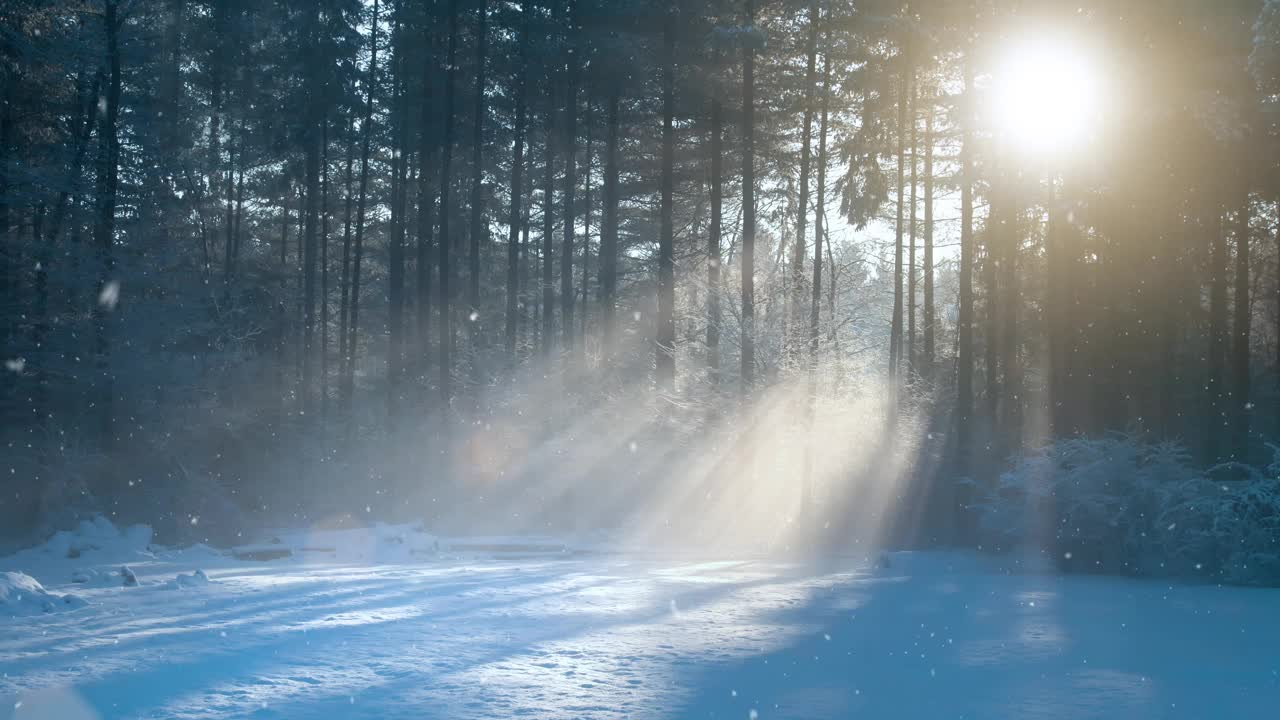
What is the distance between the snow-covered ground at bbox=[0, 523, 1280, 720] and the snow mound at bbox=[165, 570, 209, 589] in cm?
2

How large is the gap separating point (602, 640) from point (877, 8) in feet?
65.7

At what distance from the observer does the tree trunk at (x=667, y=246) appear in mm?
24875

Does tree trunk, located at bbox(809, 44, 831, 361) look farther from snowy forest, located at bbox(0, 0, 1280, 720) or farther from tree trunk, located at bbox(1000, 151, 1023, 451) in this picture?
tree trunk, located at bbox(1000, 151, 1023, 451)

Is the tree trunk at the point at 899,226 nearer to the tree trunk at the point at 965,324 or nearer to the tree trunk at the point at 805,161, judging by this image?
the tree trunk at the point at 965,324

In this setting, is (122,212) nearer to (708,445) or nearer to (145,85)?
(145,85)

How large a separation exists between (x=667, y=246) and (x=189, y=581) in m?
16.2

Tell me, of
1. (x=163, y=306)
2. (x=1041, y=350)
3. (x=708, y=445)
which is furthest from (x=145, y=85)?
(x=1041, y=350)

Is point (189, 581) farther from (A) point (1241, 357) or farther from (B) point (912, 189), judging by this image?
(B) point (912, 189)

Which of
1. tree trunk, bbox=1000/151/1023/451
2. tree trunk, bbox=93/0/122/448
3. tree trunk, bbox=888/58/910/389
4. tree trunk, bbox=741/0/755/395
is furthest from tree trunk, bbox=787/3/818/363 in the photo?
tree trunk, bbox=93/0/122/448

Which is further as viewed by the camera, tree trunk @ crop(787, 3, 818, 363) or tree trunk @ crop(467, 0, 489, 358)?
tree trunk @ crop(467, 0, 489, 358)

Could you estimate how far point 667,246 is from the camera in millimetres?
25812

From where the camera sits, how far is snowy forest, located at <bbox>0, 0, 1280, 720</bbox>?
8805 millimetres

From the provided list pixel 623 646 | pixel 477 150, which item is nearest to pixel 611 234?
pixel 477 150

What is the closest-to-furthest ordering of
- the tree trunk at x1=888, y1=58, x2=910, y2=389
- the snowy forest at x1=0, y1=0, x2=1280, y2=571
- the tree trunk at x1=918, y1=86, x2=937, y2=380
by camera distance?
the snowy forest at x1=0, y1=0, x2=1280, y2=571, the tree trunk at x1=888, y1=58, x2=910, y2=389, the tree trunk at x1=918, y1=86, x2=937, y2=380
